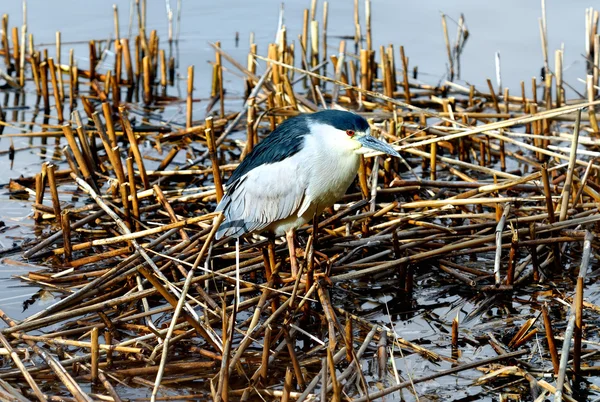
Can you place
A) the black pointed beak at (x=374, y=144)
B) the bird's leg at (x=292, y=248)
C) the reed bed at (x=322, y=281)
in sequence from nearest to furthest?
the reed bed at (x=322, y=281), the black pointed beak at (x=374, y=144), the bird's leg at (x=292, y=248)

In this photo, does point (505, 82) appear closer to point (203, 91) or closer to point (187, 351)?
point (203, 91)

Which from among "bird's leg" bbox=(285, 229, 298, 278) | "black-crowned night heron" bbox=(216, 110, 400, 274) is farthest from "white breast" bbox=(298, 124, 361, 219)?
"bird's leg" bbox=(285, 229, 298, 278)

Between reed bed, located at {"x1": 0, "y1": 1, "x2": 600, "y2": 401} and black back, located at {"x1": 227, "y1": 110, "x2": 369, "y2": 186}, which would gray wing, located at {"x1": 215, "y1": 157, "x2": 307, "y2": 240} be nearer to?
black back, located at {"x1": 227, "y1": 110, "x2": 369, "y2": 186}

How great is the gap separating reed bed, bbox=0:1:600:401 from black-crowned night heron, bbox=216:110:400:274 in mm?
168

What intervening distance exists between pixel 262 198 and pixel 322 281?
718 mm

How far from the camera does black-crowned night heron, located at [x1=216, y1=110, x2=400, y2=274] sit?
413cm

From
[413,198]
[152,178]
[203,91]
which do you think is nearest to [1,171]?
[152,178]

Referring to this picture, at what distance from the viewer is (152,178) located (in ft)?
18.9

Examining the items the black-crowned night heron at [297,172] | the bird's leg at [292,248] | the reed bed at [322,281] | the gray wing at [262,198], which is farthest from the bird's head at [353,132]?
the bird's leg at [292,248]

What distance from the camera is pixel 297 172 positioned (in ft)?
13.8

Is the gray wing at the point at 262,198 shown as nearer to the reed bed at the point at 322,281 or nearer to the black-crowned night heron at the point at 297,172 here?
the black-crowned night heron at the point at 297,172

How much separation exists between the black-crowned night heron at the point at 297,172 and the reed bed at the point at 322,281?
168 mm

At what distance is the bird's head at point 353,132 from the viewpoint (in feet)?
13.4

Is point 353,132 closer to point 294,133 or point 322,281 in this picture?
point 294,133
